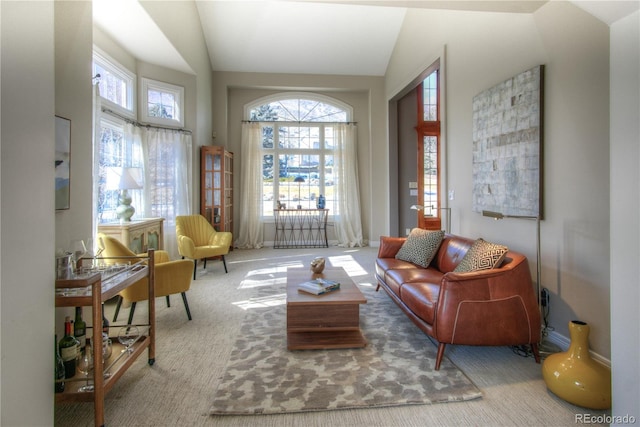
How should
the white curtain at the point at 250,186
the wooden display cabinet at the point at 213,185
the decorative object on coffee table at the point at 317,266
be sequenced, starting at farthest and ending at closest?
the white curtain at the point at 250,186 → the wooden display cabinet at the point at 213,185 → the decorative object on coffee table at the point at 317,266

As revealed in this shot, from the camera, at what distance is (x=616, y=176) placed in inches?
65.4

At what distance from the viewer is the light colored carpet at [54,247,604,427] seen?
6.00 feet

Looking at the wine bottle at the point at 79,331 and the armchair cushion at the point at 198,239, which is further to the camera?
the armchair cushion at the point at 198,239

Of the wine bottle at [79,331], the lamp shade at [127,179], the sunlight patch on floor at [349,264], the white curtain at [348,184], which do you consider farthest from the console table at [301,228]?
the wine bottle at [79,331]

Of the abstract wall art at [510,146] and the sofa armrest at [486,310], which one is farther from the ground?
the abstract wall art at [510,146]

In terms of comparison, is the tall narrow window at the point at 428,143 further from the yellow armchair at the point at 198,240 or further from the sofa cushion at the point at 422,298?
the sofa cushion at the point at 422,298

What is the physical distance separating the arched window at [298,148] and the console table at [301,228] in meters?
0.18

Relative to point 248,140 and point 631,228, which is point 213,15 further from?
point 631,228

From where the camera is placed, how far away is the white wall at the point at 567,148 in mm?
2320

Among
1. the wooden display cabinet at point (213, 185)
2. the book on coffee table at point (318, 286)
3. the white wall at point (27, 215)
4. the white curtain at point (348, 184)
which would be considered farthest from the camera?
the white curtain at point (348, 184)

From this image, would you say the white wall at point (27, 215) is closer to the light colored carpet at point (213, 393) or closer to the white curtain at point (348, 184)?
the light colored carpet at point (213, 393)

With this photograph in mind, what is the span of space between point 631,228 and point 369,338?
6.01 ft

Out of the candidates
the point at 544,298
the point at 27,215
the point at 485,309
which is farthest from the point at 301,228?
the point at 27,215

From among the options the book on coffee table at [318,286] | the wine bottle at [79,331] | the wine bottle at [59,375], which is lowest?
the wine bottle at [59,375]
